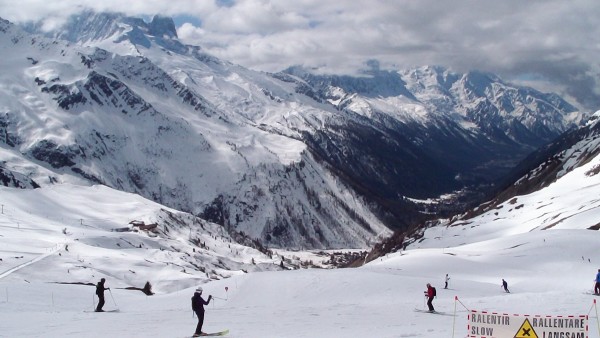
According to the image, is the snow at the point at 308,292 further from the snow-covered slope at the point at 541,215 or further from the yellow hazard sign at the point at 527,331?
the yellow hazard sign at the point at 527,331

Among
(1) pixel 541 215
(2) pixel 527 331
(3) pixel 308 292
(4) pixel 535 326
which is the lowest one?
(3) pixel 308 292

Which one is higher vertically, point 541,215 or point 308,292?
point 541,215

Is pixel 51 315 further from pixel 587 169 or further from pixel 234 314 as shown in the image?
pixel 587 169

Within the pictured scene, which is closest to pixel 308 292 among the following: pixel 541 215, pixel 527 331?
pixel 527 331

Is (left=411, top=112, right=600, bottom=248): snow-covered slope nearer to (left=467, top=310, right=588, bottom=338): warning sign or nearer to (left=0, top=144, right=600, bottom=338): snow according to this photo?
(left=0, top=144, right=600, bottom=338): snow

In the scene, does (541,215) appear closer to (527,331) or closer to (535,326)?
(535,326)

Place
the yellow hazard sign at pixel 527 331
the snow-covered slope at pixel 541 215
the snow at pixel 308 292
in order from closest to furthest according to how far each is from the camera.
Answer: the yellow hazard sign at pixel 527 331 < the snow at pixel 308 292 < the snow-covered slope at pixel 541 215

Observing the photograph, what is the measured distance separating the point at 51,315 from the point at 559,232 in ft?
235

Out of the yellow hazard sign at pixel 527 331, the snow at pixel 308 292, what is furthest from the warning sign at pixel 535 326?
the snow at pixel 308 292

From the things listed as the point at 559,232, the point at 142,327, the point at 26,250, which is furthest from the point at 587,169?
the point at 142,327

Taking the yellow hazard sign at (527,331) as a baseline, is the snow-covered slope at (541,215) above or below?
above

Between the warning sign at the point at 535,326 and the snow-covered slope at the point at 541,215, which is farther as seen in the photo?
the snow-covered slope at the point at 541,215

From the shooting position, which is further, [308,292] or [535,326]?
[308,292]

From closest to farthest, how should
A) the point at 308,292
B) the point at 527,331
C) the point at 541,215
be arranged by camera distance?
1. the point at 527,331
2. the point at 308,292
3. the point at 541,215
